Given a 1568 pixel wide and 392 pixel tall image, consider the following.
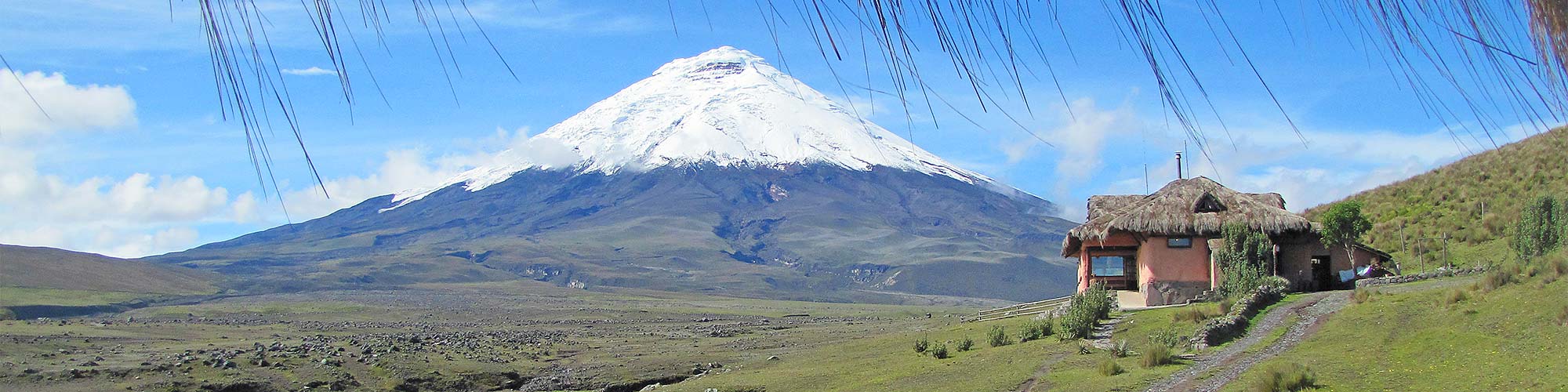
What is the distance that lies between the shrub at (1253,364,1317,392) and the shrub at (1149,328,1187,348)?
12.8 ft

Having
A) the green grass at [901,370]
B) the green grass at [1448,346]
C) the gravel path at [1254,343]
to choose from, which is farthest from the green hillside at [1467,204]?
the green grass at [901,370]

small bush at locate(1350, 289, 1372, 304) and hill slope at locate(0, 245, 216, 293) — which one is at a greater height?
hill slope at locate(0, 245, 216, 293)

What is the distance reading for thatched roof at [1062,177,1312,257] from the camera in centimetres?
2620

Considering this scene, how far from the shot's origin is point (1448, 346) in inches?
532

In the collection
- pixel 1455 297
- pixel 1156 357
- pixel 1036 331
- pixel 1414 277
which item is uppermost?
pixel 1414 277

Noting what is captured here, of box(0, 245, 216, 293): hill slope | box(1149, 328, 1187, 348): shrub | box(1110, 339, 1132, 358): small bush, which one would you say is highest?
box(0, 245, 216, 293): hill slope

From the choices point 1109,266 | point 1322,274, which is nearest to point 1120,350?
point 1322,274

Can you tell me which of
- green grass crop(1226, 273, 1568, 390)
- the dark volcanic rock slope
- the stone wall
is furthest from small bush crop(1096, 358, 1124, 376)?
the dark volcanic rock slope

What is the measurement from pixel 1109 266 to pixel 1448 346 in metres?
16.3

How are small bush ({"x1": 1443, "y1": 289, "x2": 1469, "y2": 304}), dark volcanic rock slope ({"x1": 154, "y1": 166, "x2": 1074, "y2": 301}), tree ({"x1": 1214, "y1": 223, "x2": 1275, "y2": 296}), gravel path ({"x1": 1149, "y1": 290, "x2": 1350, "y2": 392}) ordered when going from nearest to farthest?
gravel path ({"x1": 1149, "y1": 290, "x2": 1350, "y2": 392}) < small bush ({"x1": 1443, "y1": 289, "x2": 1469, "y2": 304}) < tree ({"x1": 1214, "y1": 223, "x2": 1275, "y2": 296}) < dark volcanic rock slope ({"x1": 154, "y1": 166, "x2": 1074, "y2": 301})

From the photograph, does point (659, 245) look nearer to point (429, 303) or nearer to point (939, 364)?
point (429, 303)

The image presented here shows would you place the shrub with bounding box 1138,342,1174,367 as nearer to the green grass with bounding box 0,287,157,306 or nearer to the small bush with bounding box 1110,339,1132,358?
the small bush with bounding box 1110,339,1132,358

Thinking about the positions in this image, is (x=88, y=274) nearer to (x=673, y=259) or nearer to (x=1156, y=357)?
(x=673, y=259)

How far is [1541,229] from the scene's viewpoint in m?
21.9
